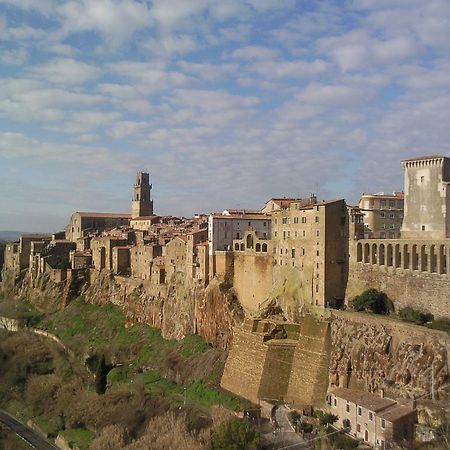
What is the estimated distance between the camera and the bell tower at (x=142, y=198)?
91312mm

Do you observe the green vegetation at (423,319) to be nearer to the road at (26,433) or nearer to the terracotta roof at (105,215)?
the road at (26,433)

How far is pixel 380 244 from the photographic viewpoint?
120 feet

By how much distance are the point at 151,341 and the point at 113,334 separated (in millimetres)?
5812

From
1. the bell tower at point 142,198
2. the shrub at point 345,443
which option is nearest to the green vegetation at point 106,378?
the shrub at point 345,443

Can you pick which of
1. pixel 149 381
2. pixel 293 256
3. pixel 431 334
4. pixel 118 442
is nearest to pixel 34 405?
pixel 149 381

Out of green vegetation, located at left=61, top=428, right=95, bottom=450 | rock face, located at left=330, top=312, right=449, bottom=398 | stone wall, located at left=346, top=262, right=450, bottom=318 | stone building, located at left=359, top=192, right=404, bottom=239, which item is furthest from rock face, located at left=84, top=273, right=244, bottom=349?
stone building, located at left=359, top=192, right=404, bottom=239

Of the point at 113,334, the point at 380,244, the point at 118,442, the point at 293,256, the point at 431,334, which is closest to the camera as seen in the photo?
the point at 431,334

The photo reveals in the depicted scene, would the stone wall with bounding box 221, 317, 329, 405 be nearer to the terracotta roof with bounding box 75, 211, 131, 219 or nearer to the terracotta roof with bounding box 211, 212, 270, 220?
the terracotta roof with bounding box 211, 212, 270, 220

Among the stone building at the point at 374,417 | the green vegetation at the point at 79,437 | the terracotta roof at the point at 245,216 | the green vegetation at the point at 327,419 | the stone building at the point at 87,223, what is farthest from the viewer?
the stone building at the point at 87,223

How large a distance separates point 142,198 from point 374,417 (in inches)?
2745

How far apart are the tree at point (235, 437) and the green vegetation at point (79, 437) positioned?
1263 cm

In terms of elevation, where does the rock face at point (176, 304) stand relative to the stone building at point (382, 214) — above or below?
below

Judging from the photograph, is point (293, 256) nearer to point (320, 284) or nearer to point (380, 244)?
point (320, 284)

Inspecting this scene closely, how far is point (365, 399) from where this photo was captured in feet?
97.3
